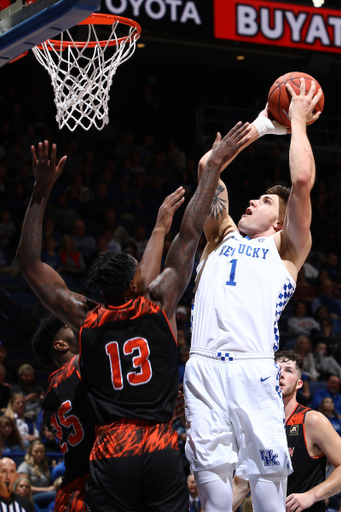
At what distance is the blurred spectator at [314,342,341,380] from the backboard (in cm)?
773

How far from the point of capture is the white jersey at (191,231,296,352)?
3.50 meters

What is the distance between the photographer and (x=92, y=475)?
308 cm

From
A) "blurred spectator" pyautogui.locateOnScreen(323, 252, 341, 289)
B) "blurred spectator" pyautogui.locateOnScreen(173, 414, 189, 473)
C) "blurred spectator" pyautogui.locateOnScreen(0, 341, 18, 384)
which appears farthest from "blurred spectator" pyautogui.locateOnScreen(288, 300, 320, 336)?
"blurred spectator" pyautogui.locateOnScreen(0, 341, 18, 384)

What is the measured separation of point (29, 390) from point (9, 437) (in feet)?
3.13

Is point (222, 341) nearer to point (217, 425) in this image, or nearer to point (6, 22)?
point (217, 425)

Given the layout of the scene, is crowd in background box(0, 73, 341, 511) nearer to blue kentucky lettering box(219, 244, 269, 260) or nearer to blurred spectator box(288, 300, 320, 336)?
blurred spectator box(288, 300, 320, 336)

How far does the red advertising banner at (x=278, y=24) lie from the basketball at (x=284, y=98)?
7.31 metres

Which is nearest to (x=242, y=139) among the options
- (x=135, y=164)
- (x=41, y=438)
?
(x=41, y=438)

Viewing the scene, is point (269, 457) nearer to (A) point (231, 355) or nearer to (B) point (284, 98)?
(A) point (231, 355)

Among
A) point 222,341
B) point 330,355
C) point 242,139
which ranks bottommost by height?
point 330,355

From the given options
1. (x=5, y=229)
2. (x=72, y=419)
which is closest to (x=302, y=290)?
(x=5, y=229)

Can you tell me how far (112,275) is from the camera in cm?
312

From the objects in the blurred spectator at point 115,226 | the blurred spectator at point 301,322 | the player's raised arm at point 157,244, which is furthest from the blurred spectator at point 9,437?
the blurred spectator at point 301,322

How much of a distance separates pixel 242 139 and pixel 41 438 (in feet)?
17.9
